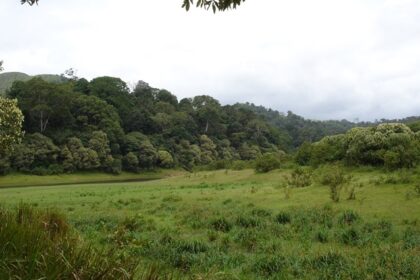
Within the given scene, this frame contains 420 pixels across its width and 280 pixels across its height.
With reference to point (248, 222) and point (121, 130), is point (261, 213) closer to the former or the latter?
point (248, 222)

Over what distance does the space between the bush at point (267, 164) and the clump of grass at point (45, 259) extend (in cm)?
3760

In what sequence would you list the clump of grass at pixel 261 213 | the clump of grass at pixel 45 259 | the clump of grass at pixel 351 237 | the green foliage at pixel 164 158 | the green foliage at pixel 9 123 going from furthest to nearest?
the green foliage at pixel 164 158, the green foliage at pixel 9 123, the clump of grass at pixel 261 213, the clump of grass at pixel 351 237, the clump of grass at pixel 45 259

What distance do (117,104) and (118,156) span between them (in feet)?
59.2

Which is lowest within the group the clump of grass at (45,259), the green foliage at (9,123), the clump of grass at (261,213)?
the clump of grass at (261,213)

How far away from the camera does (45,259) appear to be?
4164 millimetres

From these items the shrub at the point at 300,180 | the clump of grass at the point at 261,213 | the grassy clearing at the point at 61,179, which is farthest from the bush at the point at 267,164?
the grassy clearing at the point at 61,179

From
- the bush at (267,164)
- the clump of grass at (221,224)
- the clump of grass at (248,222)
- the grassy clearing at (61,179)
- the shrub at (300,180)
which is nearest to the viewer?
the clump of grass at (221,224)

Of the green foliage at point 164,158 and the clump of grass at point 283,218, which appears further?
the green foliage at point 164,158

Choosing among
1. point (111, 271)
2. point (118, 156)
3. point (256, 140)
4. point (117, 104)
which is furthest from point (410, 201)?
point (256, 140)

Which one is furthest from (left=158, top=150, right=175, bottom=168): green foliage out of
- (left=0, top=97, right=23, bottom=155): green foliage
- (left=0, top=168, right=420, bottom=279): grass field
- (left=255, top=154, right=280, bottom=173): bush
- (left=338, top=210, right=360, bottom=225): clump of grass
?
(left=338, top=210, right=360, bottom=225): clump of grass

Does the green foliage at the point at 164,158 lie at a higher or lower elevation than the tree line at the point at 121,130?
lower

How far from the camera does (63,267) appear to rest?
164 inches

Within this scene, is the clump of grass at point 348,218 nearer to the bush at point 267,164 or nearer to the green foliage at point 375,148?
the green foliage at point 375,148

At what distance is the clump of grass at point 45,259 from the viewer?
404 centimetres
